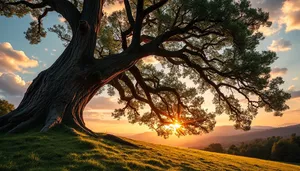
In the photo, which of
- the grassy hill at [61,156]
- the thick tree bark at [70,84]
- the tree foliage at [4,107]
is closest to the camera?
the grassy hill at [61,156]

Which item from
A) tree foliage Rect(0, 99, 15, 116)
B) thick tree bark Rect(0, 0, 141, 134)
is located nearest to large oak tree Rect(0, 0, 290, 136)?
thick tree bark Rect(0, 0, 141, 134)

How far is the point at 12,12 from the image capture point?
19.9m

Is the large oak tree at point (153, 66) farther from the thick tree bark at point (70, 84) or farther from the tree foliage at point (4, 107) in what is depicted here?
the tree foliage at point (4, 107)

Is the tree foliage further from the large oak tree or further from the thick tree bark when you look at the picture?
the thick tree bark

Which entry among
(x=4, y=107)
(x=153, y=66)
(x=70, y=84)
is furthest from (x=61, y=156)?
(x=4, y=107)

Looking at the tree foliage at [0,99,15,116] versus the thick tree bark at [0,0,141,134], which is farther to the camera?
the tree foliage at [0,99,15,116]

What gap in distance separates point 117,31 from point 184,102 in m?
10.2

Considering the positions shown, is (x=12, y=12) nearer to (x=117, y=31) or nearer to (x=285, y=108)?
(x=117, y=31)

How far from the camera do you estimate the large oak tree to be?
12.2 m

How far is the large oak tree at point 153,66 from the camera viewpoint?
1216cm

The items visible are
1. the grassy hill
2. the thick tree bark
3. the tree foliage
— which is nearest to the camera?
the grassy hill

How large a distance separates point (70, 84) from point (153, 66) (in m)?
12.3

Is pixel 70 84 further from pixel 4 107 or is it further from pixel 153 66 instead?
pixel 4 107

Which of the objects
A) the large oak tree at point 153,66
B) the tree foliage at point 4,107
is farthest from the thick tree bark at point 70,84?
the tree foliage at point 4,107
